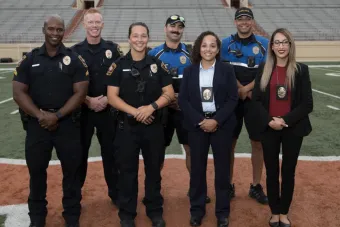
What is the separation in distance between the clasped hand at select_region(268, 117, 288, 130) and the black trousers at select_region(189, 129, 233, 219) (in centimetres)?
43

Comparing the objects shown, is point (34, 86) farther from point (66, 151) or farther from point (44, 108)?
point (66, 151)

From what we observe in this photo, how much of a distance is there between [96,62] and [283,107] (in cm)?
201

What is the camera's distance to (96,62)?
393cm

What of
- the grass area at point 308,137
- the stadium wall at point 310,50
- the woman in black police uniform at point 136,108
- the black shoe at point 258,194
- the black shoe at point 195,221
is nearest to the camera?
the woman in black police uniform at point 136,108

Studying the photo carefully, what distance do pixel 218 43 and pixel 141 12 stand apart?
105ft

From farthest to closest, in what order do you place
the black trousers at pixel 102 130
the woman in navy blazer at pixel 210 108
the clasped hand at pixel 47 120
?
1. the black trousers at pixel 102 130
2. the woman in navy blazer at pixel 210 108
3. the clasped hand at pixel 47 120

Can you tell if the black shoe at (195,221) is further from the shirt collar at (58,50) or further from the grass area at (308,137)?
the grass area at (308,137)

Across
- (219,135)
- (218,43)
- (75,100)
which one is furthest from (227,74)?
(75,100)

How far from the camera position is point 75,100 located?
11.2 ft

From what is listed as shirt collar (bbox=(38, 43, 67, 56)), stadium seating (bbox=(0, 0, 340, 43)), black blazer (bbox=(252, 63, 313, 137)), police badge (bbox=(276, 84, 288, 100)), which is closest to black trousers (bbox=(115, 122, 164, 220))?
shirt collar (bbox=(38, 43, 67, 56))

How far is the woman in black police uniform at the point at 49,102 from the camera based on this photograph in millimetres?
3338

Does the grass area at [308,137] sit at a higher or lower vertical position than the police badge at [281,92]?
lower

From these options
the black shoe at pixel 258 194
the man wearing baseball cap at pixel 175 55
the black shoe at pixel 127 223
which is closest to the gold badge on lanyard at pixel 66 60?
the man wearing baseball cap at pixel 175 55

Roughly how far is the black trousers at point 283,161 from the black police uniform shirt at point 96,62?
1.82 metres
